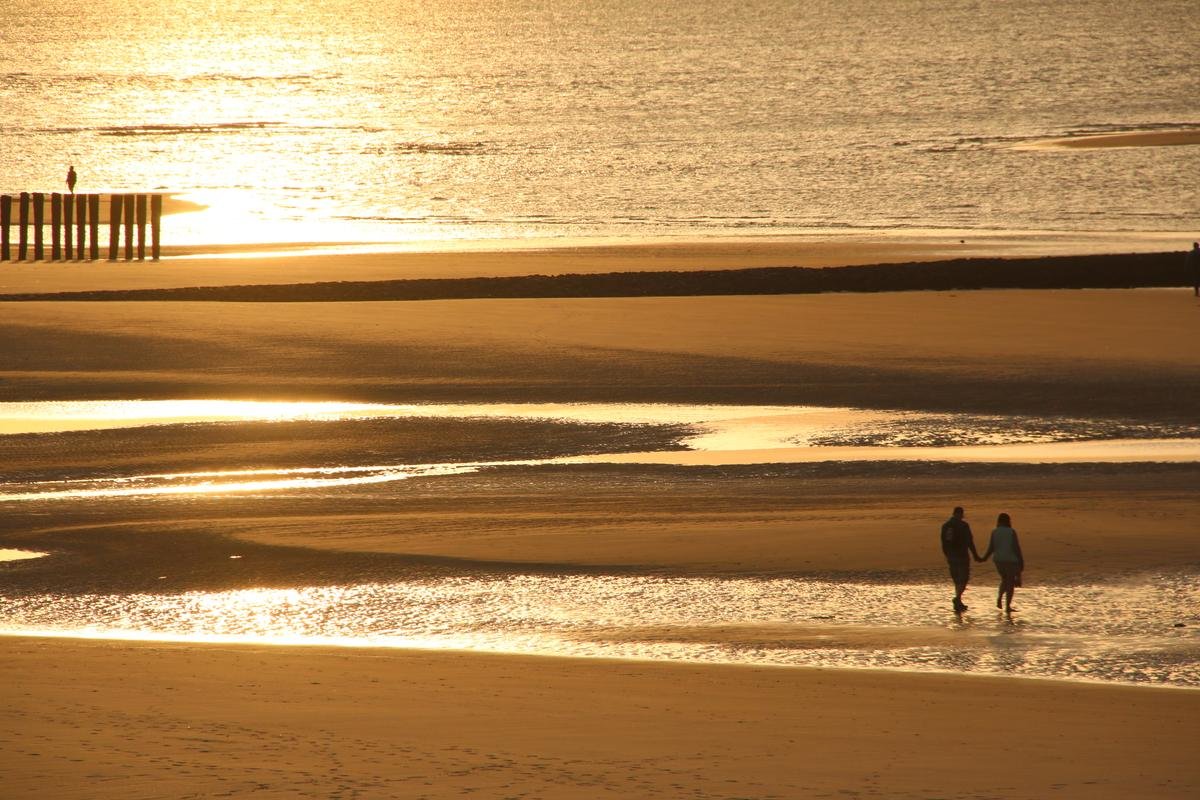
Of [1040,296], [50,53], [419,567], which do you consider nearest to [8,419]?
[419,567]

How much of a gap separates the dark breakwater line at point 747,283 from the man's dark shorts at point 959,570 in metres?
20.5

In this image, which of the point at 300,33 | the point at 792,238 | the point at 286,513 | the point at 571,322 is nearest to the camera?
the point at 286,513

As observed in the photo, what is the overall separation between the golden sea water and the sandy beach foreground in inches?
1518

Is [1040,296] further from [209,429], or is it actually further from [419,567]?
[419,567]

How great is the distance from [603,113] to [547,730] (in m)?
97.2

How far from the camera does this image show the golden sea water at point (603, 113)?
62562 millimetres

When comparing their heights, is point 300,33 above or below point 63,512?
above

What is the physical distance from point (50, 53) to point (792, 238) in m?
113

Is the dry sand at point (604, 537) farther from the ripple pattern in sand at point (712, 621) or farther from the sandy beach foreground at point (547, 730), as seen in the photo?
the ripple pattern in sand at point (712, 621)

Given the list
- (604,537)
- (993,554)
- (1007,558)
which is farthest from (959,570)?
(604,537)

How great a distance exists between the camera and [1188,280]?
1410 inches

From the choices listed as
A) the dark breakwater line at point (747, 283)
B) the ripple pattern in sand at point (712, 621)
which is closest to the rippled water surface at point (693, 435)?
the ripple pattern in sand at point (712, 621)

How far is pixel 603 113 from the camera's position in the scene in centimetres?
10644

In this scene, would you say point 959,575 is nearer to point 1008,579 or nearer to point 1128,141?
point 1008,579
